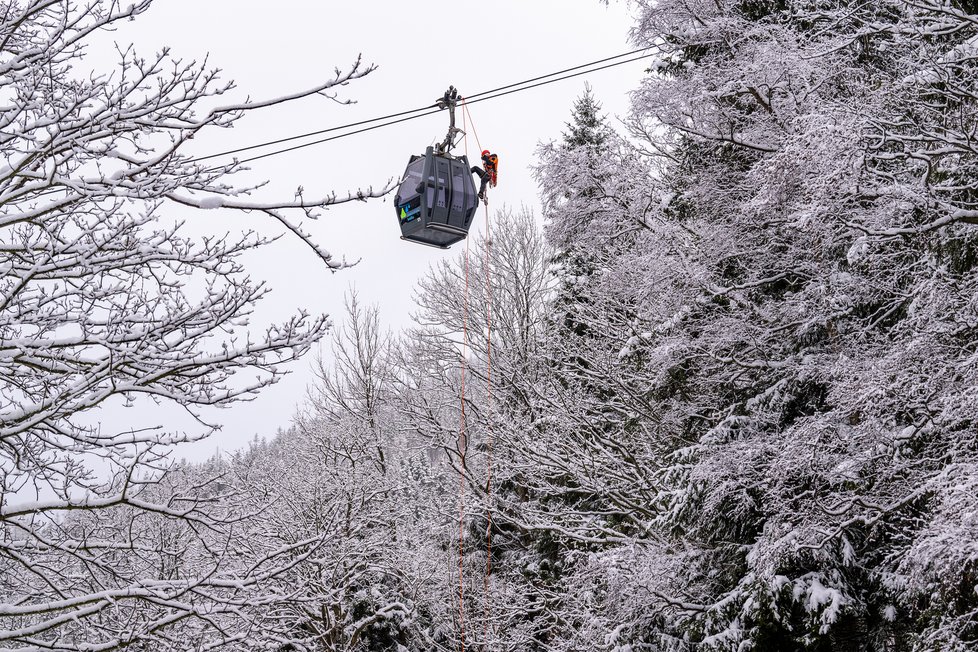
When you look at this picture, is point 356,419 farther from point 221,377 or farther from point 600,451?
point 221,377

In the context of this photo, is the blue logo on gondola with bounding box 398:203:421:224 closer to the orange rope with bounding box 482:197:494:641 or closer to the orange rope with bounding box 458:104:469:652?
the orange rope with bounding box 482:197:494:641

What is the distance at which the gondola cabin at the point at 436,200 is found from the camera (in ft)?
31.9

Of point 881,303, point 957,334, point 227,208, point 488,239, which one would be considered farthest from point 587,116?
point 227,208

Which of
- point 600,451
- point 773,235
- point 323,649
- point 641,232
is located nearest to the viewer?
point 773,235

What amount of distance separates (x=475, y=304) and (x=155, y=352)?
15.2 m

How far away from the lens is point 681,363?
10273 mm

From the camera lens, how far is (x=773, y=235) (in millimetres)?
9867

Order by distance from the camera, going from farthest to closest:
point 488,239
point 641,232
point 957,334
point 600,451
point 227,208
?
point 488,239, point 600,451, point 641,232, point 957,334, point 227,208

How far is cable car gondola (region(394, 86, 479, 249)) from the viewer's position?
31.9ft

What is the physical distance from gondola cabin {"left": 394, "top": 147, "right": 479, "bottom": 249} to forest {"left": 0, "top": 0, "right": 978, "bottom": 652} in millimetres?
→ 1937

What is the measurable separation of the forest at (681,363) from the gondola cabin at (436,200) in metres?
1.94

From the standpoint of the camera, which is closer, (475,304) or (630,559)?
(630,559)

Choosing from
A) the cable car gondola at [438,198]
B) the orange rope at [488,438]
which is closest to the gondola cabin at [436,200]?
the cable car gondola at [438,198]

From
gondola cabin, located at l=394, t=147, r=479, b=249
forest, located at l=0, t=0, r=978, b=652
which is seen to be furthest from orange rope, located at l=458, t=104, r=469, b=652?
gondola cabin, located at l=394, t=147, r=479, b=249
